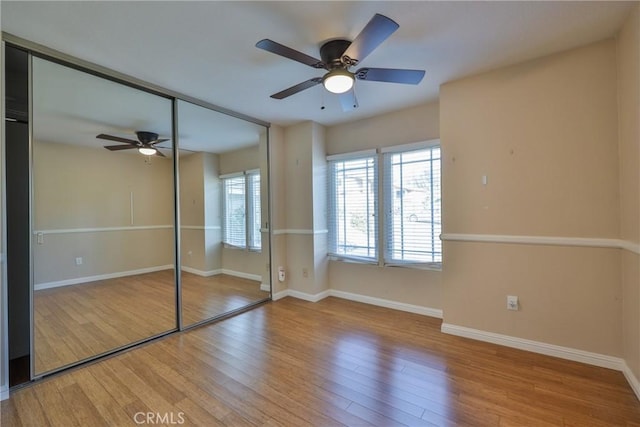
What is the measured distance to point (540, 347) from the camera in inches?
92.3

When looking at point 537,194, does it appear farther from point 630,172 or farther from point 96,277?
point 96,277

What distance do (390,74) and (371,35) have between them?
1.66 feet

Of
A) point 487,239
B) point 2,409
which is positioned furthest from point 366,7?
point 2,409

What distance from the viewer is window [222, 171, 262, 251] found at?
3797 millimetres

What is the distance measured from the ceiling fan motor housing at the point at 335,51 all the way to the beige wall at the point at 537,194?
4.37ft

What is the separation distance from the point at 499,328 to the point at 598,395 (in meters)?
0.76

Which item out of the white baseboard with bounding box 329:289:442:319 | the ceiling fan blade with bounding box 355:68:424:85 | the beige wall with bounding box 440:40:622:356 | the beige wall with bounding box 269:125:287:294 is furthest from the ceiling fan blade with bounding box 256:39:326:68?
the white baseboard with bounding box 329:289:442:319

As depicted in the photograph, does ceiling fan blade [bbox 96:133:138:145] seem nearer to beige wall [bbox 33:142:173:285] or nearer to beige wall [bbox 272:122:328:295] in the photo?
beige wall [bbox 33:142:173:285]

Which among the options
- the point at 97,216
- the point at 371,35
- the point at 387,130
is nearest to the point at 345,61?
the point at 371,35

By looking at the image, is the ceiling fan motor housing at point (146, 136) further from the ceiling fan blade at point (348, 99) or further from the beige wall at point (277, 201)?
the ceiling fan blade at point (348, 99)

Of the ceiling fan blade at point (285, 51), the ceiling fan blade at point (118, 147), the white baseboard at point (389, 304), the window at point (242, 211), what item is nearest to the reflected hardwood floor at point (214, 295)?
the window at point (242, 211)

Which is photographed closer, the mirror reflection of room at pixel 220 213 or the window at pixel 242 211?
the mirror reflection of room at pixel 220 213

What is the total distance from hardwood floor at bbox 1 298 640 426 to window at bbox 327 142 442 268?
1039 mm

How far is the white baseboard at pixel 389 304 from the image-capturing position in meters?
3.23
